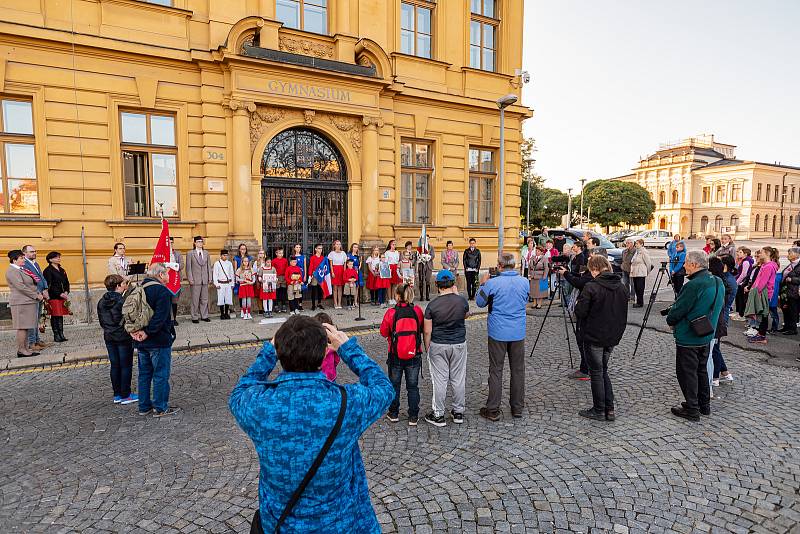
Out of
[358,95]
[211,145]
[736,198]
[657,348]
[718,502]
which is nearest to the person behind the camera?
[718,502]

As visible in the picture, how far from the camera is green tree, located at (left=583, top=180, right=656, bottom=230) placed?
71.9 m

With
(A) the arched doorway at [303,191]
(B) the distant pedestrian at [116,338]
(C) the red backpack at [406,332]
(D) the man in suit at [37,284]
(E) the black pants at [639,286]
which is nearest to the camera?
(C) the red backpack at [406,332]

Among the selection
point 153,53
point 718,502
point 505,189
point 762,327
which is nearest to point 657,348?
point 762,327

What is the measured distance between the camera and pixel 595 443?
5105 millimetres

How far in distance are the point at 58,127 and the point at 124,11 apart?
3181 millimetres

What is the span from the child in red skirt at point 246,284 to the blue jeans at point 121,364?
576 centimetres

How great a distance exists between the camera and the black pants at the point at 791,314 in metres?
10.0

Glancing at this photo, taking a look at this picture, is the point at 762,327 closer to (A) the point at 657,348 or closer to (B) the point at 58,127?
(A) the point at 657,348

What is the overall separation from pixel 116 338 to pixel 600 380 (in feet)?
19.8

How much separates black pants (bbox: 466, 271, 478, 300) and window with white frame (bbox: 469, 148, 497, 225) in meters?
2.48

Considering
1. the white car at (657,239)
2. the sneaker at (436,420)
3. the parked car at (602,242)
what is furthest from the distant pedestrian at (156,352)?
the white car at (657,239)

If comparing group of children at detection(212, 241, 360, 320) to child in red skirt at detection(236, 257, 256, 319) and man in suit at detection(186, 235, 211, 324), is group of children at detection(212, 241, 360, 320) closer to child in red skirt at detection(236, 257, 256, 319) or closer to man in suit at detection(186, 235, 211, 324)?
child in red skirt at detection(236, 257, 256, 319)

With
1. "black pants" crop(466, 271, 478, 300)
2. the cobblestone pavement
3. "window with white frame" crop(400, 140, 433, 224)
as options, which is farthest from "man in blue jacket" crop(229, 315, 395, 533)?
"window with white frame" crop(400, 140, 433, 224)

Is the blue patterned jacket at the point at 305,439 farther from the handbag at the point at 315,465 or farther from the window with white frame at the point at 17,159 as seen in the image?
the window with white frame at the point at 17,159
